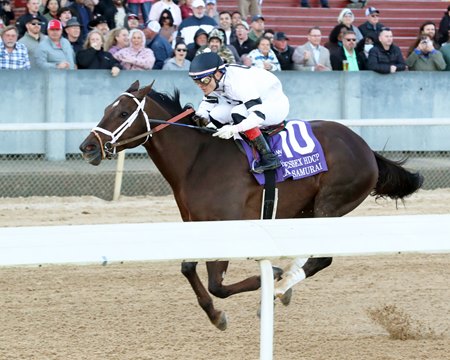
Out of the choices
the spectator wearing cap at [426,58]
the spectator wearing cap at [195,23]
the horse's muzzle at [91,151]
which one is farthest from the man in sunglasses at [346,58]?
the horse's muzzle at [91,151]

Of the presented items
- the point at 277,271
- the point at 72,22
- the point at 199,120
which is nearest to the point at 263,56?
the point at 72,22

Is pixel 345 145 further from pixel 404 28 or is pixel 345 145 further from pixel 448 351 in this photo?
pixel 404 28

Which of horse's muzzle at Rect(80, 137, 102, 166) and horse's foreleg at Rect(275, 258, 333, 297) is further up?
horse's muzzle at Rect(80, 137, 102, 166)

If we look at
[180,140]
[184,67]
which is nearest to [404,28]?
[184,67]

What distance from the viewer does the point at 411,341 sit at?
18.9 ft

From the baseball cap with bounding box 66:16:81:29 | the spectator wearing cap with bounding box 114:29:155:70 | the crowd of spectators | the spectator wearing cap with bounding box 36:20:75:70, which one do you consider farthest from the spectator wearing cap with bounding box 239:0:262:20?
the spectator wearing cap with bounding box 36:20:75:70

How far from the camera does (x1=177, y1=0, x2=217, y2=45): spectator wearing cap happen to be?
40.3ft

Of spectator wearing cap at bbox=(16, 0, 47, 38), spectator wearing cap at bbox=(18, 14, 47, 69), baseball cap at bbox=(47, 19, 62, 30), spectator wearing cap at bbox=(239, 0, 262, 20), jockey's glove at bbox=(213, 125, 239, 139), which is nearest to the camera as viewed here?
jockey's glove at bbox=(213, 125, 239, 139)

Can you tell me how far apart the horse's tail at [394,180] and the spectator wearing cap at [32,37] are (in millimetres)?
5335

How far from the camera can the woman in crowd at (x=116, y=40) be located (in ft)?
36.9

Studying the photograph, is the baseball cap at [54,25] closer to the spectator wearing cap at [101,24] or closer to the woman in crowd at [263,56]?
the spectator wearing cap at [101,24]

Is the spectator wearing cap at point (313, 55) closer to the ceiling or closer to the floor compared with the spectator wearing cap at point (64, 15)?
closer to the floor

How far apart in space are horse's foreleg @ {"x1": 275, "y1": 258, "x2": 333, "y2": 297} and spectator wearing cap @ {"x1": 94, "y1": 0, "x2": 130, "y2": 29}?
6637 millimetres

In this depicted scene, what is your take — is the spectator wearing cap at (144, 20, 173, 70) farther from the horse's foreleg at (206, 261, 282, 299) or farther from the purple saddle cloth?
the horse's foreleg at (206, 261, 282, 299)
